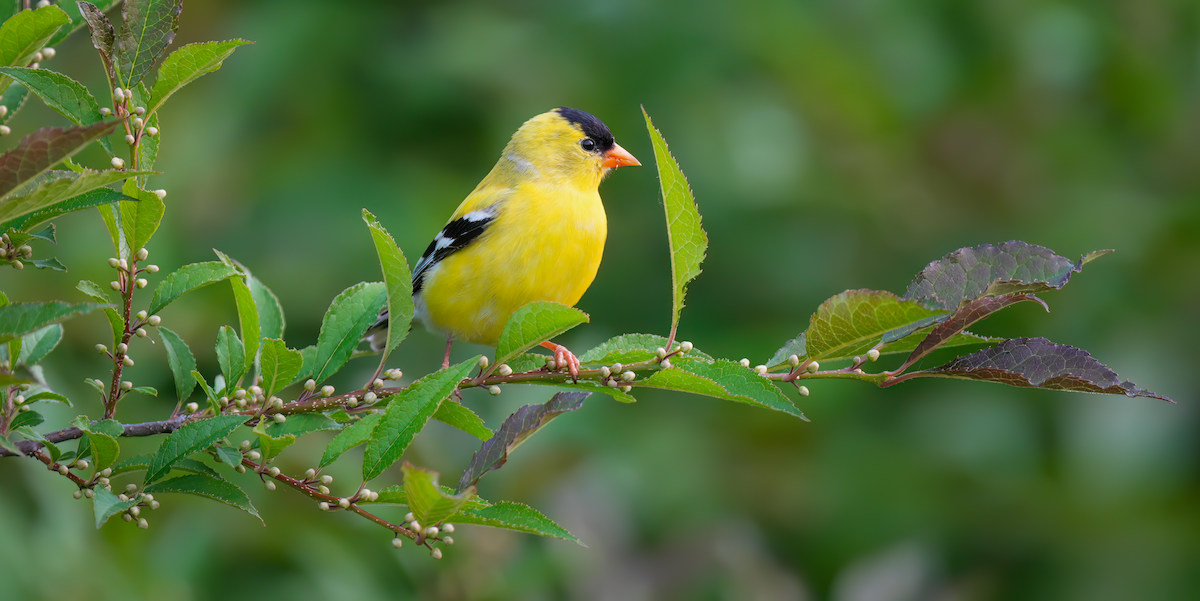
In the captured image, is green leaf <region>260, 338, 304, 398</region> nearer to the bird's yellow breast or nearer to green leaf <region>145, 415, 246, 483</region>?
green leaf <region>145, 415, 246, 483</region>

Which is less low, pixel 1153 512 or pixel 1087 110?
pixel 1087 110

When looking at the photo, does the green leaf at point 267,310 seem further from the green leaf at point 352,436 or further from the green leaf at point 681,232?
the green leaf at point 681,232

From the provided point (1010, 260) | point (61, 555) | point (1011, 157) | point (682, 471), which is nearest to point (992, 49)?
point (1011, 157)

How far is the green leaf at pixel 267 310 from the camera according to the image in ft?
6.78

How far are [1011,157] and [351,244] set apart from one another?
13.1 ft

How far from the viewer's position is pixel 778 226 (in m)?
5.68

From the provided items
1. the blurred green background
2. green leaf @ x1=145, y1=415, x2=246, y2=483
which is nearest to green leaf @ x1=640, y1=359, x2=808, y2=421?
green leaf @ x1=145, y1=415, x2=246, y2=483

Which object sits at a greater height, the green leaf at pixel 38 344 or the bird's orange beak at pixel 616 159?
the bird's orange beak at pixel 616 159

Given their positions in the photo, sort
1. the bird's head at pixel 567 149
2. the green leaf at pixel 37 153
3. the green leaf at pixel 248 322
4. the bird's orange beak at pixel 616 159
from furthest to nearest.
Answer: the bird's orange beak at pixel 616 159, the bird's head at pixel 567 149, the green leaf at pixel 248 322, the green leaf at pixel 37 153

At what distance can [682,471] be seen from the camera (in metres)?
4.93

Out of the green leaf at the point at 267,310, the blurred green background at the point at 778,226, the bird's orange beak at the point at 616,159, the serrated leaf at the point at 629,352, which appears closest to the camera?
the serrated leaf at the point at 629,352

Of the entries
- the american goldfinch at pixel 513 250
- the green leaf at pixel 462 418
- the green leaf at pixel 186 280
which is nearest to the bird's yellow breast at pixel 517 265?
the american goldfinch at pixel 513 250

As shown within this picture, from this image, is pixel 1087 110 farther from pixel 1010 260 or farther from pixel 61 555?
pixel 61 555

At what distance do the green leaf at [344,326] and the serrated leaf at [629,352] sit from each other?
1.47 ft
